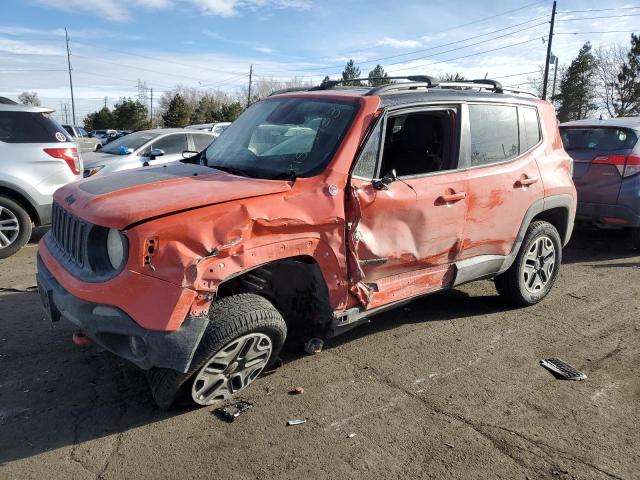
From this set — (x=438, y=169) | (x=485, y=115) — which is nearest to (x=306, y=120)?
(x=438, y=169)

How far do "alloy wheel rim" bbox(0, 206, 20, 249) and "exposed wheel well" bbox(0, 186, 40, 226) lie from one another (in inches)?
7.7

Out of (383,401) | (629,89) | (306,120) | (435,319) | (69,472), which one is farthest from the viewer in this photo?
(629,89)

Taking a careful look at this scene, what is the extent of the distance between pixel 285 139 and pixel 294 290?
3.67 feet

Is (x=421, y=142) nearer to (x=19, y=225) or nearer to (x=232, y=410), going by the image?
(x=232, y=410)

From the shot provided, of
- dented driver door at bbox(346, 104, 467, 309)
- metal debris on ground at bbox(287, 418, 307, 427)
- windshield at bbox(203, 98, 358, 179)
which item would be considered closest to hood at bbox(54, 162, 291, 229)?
windshield at bbox(203, 98, 358, 179)

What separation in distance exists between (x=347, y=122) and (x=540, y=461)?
7.73ft

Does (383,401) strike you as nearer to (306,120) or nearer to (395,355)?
(395,355)

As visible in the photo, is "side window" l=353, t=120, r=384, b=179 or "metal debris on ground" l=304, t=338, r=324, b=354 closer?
"side window" l=353, t=120, r=384, b=179

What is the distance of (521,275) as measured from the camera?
4.85m

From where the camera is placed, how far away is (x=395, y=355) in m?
3.99

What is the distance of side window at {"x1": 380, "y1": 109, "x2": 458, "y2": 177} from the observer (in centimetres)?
407

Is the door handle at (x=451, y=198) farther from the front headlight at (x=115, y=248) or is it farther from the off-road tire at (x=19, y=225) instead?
the off-road tire at (x=19, y=225)

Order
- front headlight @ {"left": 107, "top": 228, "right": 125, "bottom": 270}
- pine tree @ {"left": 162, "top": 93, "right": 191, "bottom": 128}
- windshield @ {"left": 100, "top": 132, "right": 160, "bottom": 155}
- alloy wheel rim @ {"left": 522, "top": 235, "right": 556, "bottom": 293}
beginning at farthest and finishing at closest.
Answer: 1. pine tree @ {"left": 162, "top": 93, "right": 191, "bottom": 128}
2. windshield @ {"left": 100, "top": 132, "right": 160, "bottom": 155}
3. alloy wheel rim @ {"left": 522, "top": 235, "right": 556, "bottom": 293}
4. front headlight @ {"left": 107, "top": 228, "right": 125, "bottom": 270}

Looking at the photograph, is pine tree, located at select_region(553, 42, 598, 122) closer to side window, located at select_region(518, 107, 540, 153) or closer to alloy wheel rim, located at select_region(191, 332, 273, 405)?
side window, located at select_region(518, 107, 540, 153)
